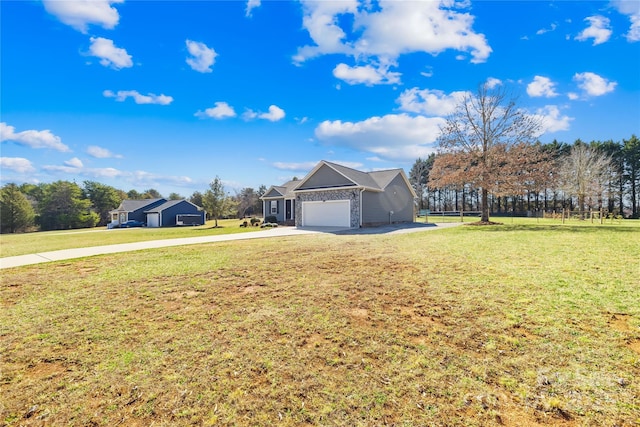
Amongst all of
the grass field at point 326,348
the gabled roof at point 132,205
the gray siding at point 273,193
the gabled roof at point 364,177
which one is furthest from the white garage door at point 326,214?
the gabled roof at point 132,205

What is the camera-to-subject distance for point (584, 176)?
105 ft

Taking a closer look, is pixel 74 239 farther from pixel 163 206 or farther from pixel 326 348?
pixel 163 206

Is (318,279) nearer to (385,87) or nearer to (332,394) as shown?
(332,394)

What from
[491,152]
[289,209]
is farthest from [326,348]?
[289,209]

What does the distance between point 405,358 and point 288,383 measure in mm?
1263

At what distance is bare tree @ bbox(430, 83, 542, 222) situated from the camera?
65.4 ft

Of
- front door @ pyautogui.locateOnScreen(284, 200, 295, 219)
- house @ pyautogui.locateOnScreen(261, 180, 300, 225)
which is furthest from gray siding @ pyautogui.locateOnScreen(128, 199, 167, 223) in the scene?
front door @ pyautogui.locateOnScreen(284, 200, 295, 219)

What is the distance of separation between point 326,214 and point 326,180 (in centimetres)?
251

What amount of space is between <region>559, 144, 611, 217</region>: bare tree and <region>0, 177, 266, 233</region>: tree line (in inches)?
1526

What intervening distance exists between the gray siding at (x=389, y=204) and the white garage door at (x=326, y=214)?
1311mm

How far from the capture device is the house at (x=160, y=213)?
3778cm

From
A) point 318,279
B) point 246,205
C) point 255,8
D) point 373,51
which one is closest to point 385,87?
point 373,51

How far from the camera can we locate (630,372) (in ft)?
8.60

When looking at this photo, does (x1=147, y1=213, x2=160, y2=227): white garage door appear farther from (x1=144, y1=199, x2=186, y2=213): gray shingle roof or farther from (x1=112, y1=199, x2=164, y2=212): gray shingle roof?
(x1=112, y1=199, x2=164, y2=212): gray shingle roof
